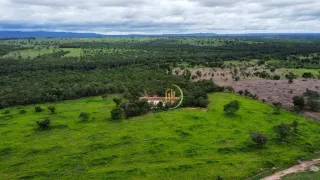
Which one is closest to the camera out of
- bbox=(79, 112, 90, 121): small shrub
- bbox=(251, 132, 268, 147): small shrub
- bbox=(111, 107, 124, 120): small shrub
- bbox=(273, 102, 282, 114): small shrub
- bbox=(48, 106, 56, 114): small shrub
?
bbox=(251, 132, 268, 147): small shrub

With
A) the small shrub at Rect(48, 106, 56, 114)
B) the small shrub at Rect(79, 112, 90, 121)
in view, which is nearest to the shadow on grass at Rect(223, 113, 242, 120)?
the small shrub at Rect(79, 112, 90, 121)

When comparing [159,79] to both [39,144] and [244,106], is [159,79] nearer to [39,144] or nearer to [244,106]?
[244,106]

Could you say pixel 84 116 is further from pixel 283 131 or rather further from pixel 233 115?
pixel 283 131

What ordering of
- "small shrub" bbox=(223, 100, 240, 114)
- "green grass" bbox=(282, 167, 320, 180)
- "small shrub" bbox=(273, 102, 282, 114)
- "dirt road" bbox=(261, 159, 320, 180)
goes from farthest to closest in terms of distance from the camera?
"small shrub" bbox=(273, 102, 282, 114) < "small shrub" bbox=(223, 100, 240, 114) < "dirt road" bbox=(261, 159, 320, 180) < "green grass" bbox=(282, 167, 320, 180)

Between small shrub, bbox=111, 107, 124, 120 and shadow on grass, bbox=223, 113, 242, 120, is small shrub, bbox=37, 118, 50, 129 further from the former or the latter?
shadow on grass, bbox=223, 113, 242, 120

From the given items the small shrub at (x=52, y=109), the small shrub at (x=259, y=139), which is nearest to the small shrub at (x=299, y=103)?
the small shrub at (x=259, y=139)

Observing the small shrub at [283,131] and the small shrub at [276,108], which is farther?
the small shrub at [276,108]

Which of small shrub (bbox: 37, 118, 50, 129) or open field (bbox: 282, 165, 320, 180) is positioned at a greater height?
small shrub (bbox: 37, 118, 50, 129)

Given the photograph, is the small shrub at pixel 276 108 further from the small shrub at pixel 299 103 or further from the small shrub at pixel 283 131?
the small shrub at pixel 283 131

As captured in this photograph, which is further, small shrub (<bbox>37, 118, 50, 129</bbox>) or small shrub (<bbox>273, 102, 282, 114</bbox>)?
small shrub (<bbox>273, 102, 282, 114</bbox>)
